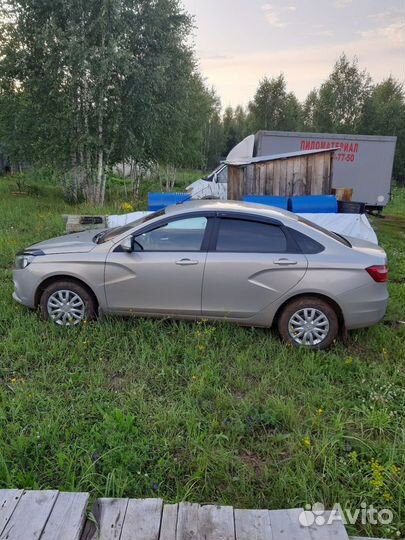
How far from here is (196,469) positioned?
96.7 inches

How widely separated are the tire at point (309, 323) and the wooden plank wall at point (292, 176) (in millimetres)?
6009

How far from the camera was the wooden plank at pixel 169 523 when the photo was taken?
1761mm

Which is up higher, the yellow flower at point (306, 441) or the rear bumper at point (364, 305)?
the rear bumper at point (364, 305)

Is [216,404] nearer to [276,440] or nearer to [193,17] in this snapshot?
[276,440]

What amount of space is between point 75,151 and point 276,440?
12.2m

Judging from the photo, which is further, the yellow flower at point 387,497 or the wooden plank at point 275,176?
the wooden plank at point 275,176

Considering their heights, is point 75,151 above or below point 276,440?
above

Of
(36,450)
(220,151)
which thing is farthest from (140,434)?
(220,151)

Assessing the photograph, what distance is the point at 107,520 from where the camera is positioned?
183 cm

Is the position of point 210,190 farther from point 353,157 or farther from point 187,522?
point 187,522

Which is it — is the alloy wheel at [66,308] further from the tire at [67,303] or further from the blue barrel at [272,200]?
the blue barrel at [272,200]

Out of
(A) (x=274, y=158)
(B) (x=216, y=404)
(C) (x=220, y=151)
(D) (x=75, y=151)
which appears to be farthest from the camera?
(C) (x=220, y=151)

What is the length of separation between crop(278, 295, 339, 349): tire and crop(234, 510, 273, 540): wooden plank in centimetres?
228

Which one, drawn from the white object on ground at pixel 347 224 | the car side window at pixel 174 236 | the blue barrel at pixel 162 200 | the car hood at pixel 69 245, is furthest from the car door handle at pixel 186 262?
the blue barrel at pixel 162 200
